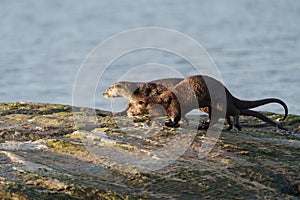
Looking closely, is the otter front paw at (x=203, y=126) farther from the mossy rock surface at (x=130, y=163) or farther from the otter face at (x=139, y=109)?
the otter face at (x=139, y=109)

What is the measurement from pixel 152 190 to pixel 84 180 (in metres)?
0.60

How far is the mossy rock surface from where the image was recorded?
5.97 metres

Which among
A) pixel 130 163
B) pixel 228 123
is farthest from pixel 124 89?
pixel 130 163

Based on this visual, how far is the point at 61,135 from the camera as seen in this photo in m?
7.83

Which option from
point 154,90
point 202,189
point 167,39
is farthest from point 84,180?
point 167,39

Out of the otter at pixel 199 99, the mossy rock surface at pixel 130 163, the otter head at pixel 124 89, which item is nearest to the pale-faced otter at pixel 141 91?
the otter head at pixel 124 89

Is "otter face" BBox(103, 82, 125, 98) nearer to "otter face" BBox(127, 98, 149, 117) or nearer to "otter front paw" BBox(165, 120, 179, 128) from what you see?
"otter face" BBox(127, 98, 149, 117)

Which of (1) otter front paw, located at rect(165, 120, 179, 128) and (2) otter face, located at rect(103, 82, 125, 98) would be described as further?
(2) otter face, located at rect(103, 82, 125, 98)

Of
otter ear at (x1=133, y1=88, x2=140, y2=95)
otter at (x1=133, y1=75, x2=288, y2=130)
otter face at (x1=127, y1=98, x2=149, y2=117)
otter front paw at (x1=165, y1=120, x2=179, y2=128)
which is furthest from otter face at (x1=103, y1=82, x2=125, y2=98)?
otter front paw at (x1=165, y1=120, x2=179, y2=128)

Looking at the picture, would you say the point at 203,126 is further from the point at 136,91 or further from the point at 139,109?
the point at 136,91

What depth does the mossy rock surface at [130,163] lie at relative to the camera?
597 cm

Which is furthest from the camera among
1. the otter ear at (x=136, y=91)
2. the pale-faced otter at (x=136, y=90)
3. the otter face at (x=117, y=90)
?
the otter face at (x=117, y=90)

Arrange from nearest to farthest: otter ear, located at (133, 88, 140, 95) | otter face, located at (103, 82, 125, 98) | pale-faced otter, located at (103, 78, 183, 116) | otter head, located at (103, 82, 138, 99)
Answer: pale-faced otter, located at (103, 78, 183, 116)
otter ear, located at (133, 88, 140, 95)
otter head, located at (103, 82, 138, 99)
otter face, located at (103, 82, 125, 98)

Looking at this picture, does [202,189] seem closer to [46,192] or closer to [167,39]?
[46,192]
